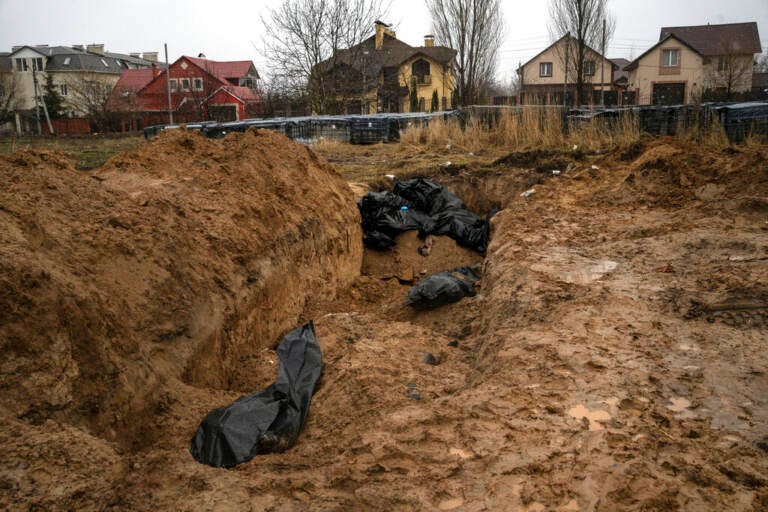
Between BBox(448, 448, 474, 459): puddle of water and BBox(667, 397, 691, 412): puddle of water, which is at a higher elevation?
BBox(667, 397, 691, 412): puddle of water

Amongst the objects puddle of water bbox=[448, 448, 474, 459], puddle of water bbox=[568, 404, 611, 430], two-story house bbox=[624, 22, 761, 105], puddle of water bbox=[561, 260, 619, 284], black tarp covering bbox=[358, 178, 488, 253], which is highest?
two-story house bbox=[624, 22, 761, 105]

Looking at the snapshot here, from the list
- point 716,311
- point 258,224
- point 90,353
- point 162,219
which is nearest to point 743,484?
point 716,311

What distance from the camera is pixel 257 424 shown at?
289 centimetres

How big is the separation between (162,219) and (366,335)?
179 cm

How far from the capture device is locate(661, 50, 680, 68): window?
41094mm

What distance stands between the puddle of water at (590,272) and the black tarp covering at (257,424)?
8.01ft

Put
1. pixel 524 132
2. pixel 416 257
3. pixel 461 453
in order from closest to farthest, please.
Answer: pixel 461 453, pixel 416 257, pixel 524 132

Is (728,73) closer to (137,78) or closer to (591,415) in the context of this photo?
(591,415)

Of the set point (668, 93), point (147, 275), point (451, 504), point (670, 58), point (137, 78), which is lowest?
point (451, 504)

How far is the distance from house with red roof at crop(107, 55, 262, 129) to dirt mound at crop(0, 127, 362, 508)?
2630 centimetres

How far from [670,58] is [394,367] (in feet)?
150

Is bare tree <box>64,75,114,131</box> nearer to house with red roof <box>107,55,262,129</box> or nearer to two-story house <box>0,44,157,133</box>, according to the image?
house with red roof <box>107,55,262,129</box>

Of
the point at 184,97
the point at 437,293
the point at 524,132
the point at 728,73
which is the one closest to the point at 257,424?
the point at 437,293

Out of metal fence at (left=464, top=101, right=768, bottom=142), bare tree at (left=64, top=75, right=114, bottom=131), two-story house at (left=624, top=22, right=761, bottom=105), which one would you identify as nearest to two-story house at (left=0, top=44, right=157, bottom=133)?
bare tree at (left=64, top=75, right=114, bottom=131)
